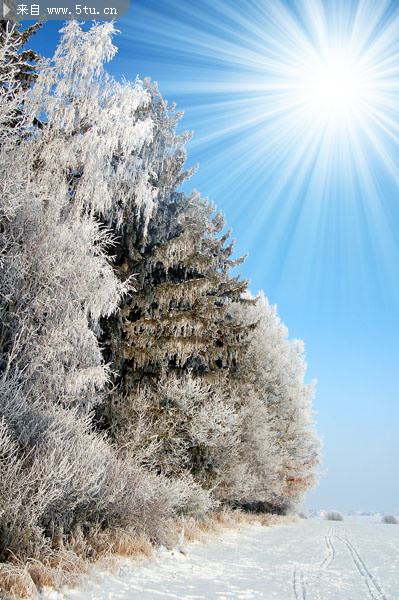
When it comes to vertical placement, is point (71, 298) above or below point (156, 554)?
above

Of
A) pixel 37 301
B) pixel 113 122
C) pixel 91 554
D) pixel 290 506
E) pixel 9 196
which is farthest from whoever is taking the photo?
pixel 290 506

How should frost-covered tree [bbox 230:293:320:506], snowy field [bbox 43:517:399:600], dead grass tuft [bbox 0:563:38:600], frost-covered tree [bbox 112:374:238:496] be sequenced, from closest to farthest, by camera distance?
dead grass tuft [bbox 0:563:38:600], snowy field [bbox 43:517:399:600], frost-covered tree [bbox 112:374:238:496], frost-covered tree [bbox 230:293:320:506]

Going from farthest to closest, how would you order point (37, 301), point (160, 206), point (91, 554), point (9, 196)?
point (160, 206) → point (37, 301) → point (9, 196) → point (91, 554)

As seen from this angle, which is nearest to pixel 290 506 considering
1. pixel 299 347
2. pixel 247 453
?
pixel 299 347

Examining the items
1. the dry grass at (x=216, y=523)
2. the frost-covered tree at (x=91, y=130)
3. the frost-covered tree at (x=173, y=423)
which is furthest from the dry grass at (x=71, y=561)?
the frost-covered tree at (x=91, y=130)

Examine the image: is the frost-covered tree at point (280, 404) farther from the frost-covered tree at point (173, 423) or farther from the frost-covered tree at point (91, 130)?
the frost-covered tree at point (91, 130)

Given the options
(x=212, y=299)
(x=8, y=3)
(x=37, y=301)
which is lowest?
→ (x=37, y=301)

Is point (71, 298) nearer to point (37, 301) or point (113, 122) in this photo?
point (37, 301)

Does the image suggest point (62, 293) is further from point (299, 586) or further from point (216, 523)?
point (216, 523)

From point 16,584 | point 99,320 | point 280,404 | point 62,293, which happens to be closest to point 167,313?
point 99,320

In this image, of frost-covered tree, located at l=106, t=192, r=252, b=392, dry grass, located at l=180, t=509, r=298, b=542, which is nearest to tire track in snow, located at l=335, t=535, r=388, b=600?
dry grass, located at l=180, t=509, r=298, b=542

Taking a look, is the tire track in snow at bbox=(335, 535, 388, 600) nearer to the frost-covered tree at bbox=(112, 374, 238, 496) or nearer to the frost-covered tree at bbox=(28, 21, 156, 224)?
the frost-covered tree at bbox=(112, 374, 238, 496)

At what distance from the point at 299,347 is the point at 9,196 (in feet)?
82.2

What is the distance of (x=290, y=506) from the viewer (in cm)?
2905
